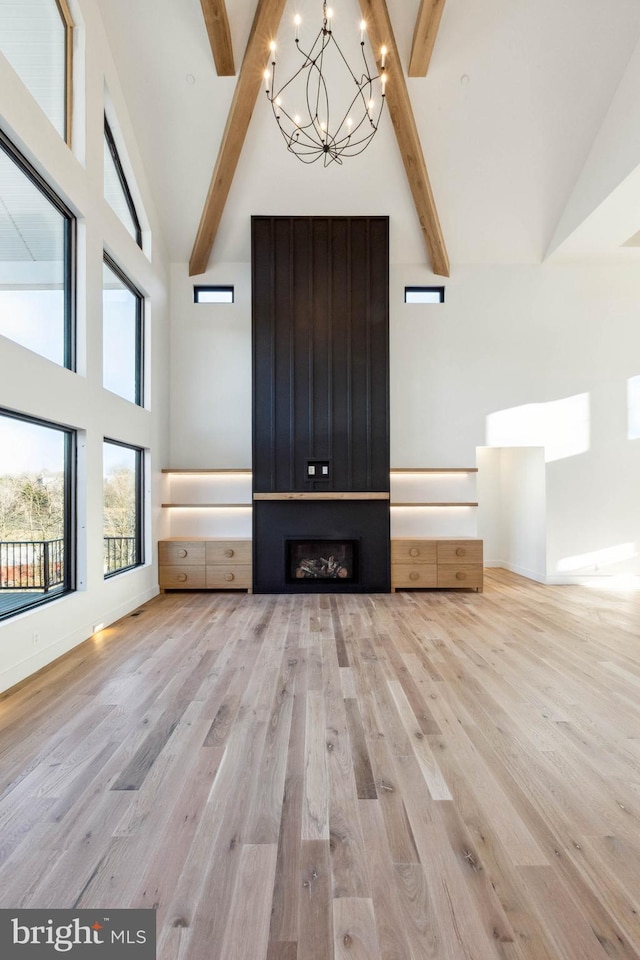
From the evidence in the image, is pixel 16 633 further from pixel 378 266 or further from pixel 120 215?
pixel 378 266

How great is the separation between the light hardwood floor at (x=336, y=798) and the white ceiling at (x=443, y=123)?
4.93m

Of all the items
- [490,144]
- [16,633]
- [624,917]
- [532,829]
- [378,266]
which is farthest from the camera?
[378,266]

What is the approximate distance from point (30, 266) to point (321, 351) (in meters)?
3.21

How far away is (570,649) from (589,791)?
80.5 inches

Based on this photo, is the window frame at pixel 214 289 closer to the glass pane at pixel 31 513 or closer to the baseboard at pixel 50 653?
the glass pane at pixel 31 513

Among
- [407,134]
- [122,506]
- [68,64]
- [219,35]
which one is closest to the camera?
[68,64]

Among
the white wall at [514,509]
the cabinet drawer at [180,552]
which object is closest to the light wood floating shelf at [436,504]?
the white wall at [514,509]

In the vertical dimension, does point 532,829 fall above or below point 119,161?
below

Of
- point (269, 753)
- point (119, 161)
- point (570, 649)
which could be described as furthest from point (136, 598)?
point (119, 161)

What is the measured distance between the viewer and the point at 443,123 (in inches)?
221

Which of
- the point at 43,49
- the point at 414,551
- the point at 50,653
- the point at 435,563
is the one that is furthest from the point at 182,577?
the point at 43,49

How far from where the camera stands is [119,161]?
5.23 meters

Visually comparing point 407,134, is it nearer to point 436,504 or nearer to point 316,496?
point 316,496

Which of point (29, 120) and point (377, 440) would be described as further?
point (377, 440)
